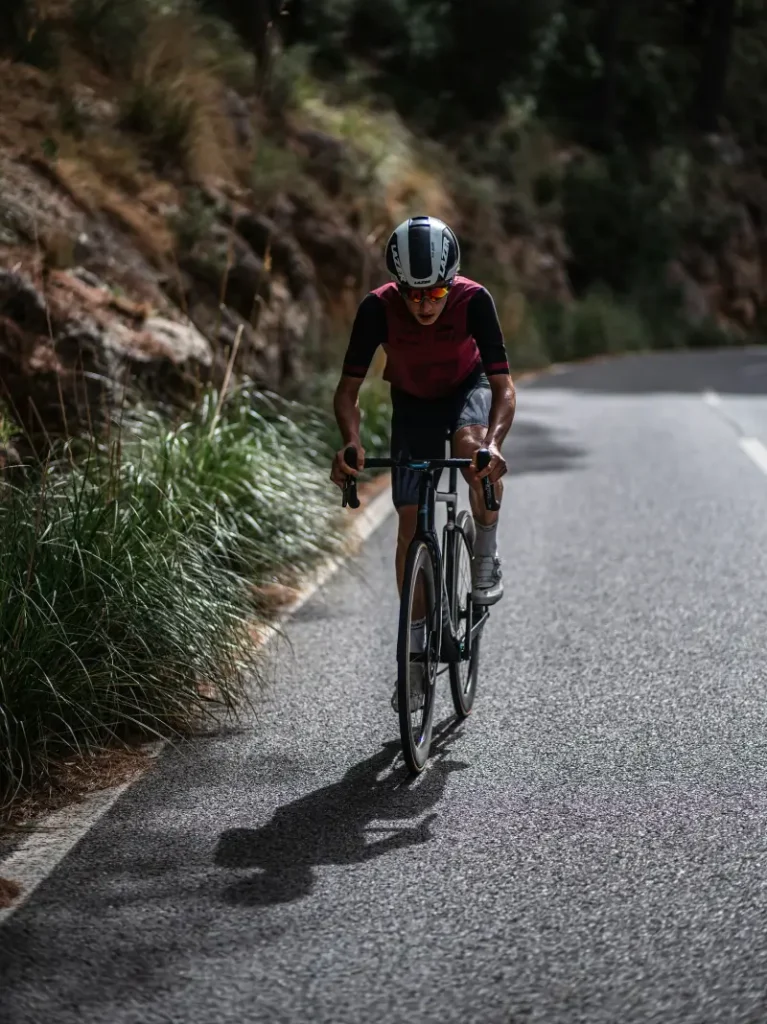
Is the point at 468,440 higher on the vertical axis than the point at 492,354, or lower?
lower

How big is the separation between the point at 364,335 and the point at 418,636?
3.85ft

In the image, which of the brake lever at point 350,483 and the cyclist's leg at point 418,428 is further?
the cyclist's leg at point 418,428

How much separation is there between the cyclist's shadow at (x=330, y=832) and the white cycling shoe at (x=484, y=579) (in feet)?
2.81

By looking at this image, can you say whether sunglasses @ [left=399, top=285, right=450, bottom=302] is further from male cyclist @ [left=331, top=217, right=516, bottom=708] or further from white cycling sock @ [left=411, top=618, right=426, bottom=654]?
white cycling sock @ [left=411, top=618, right=426, bottom=654]

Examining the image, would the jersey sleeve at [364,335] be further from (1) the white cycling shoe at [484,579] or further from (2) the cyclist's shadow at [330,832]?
(2) the cyclist's shadow at [330,832]

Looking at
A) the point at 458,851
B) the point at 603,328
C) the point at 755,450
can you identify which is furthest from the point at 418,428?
the point at 603,328

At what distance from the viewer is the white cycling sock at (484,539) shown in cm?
674

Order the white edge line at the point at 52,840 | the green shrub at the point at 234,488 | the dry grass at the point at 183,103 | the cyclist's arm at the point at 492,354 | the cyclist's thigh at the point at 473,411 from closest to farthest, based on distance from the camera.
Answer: the white edge line at the point at 52,840, the cyclist's arm at the point at 492,354, the cyclist's thigh at the point at 473,411, the green shrub at the point at 234,488, the dry grass at the point at 183,103

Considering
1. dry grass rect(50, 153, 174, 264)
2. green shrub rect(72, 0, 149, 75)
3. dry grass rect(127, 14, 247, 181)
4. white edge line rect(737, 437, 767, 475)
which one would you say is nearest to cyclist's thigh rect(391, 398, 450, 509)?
dry grass rect(50, 153, 174, 264)

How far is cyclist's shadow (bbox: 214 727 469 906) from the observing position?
488 cm

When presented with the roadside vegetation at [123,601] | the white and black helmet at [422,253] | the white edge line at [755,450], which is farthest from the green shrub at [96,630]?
the white edge line at [755,450]

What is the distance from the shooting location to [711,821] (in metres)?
5.39

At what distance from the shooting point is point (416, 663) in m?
5.96

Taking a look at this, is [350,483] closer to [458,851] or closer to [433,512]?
[433,512]
